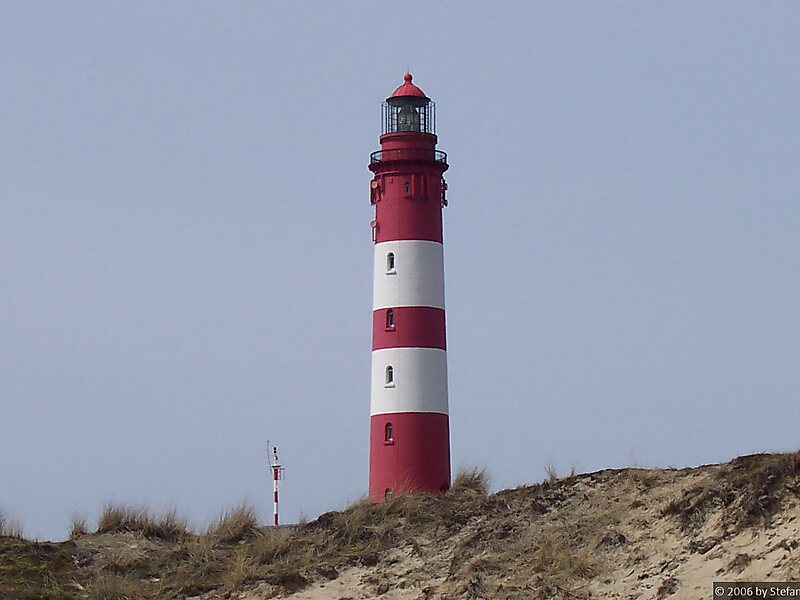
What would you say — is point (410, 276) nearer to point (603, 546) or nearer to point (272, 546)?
point (272, 546)

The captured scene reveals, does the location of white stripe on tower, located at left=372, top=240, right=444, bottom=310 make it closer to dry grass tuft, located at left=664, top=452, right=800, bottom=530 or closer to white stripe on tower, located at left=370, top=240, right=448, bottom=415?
white stripe on tower, located at left=370, top=240, right=448, bottom=415

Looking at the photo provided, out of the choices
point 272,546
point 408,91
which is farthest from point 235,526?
point 408,91

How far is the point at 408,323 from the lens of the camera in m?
32.6

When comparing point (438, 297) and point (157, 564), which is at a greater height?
point (438, 297)

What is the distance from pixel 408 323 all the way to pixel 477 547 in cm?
792

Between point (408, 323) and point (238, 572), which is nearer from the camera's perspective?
point (238, 572)

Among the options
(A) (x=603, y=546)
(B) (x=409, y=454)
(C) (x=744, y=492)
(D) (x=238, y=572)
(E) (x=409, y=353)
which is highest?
(E) (x=409, y=353)

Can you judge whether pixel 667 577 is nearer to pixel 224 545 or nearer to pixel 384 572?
pixel 384 572

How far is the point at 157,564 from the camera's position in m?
26.7

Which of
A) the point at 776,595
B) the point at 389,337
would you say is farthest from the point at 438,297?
the point at 776,595

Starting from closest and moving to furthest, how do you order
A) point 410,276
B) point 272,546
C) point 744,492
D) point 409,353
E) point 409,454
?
point 744,492 → point 272,546 → point 409,454 → point 409,353 → point 410,276

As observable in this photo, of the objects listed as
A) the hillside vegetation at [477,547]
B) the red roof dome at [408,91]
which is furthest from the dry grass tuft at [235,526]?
the red roof dome at [408,91]

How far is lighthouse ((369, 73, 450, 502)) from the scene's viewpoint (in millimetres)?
32188

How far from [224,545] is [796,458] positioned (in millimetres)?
10302
